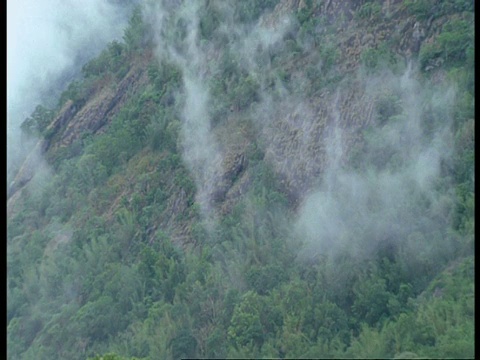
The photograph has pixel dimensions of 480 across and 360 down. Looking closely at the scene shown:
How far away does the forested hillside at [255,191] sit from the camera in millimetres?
4500

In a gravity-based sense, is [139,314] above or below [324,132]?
below

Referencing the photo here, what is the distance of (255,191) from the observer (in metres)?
4.69

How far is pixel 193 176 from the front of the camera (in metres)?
4.79

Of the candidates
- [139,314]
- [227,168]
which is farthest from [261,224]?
[139,314]

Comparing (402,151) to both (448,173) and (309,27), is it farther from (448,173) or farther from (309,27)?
(309,27)

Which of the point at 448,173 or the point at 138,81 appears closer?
the point at 448,173

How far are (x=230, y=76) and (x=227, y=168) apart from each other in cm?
43

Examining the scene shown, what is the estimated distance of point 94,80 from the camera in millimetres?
4902

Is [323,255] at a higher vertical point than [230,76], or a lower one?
lower

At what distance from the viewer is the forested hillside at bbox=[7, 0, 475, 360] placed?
4.50 metres

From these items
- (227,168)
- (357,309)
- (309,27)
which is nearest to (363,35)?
(309,27)

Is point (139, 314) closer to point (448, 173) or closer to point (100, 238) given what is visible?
point (100, 238)

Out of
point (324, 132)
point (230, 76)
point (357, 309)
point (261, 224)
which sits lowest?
point (357, 309)

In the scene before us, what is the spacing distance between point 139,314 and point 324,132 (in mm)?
1191
